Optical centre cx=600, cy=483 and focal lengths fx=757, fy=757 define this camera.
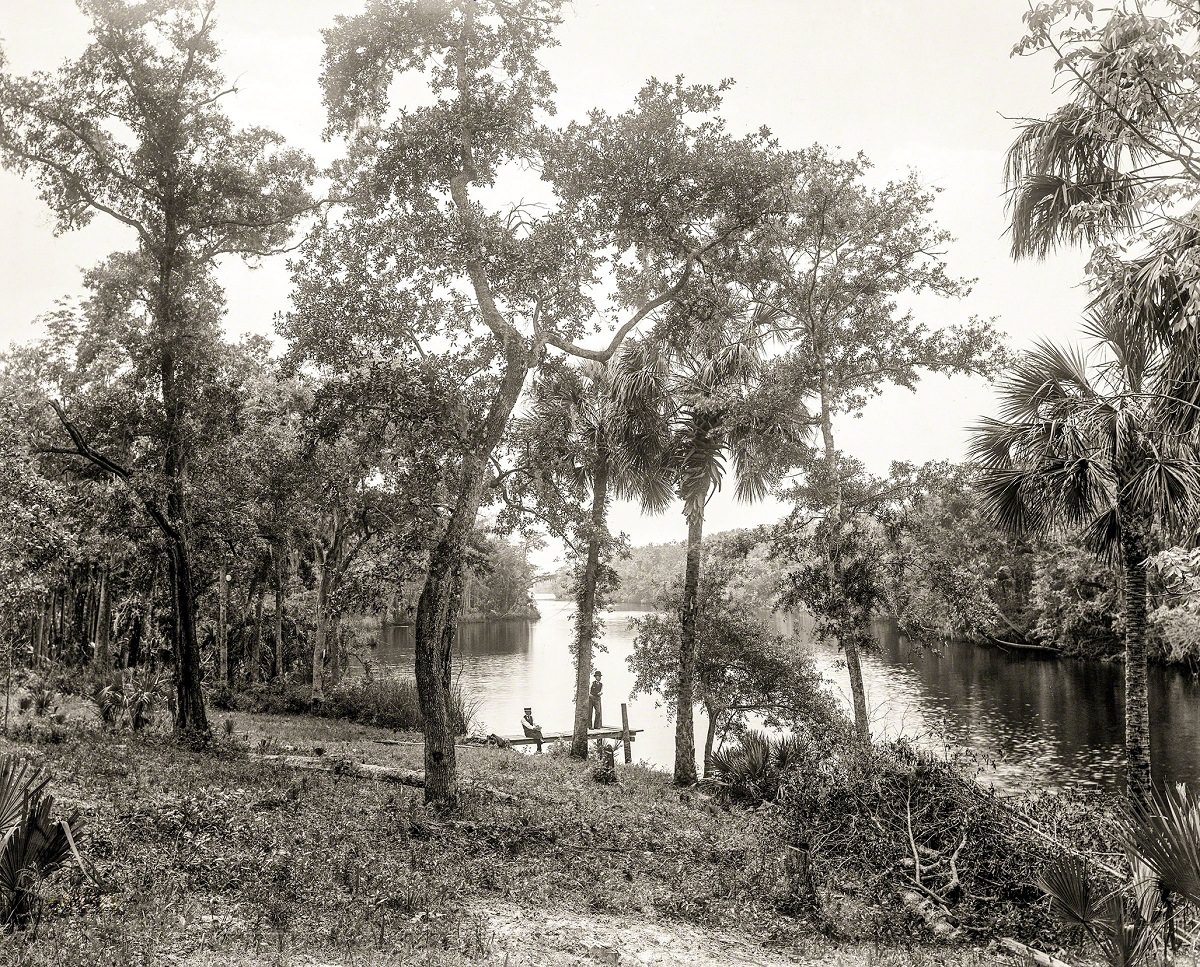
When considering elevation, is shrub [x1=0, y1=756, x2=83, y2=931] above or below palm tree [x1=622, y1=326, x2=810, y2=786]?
below

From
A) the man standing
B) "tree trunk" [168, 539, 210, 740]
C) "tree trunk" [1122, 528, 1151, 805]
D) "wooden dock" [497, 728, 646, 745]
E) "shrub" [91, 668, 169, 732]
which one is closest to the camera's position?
"tree trunk" [1122, 528, 1151, 805]

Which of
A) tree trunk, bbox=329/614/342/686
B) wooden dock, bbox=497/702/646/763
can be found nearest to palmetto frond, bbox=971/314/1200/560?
wooden dock, bbox=497/702/646/763

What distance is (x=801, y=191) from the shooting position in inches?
583

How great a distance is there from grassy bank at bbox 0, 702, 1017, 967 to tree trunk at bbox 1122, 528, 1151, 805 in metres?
5.32

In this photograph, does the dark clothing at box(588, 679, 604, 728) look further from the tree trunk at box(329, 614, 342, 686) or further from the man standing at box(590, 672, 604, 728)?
the tree trunk at box(329, 614, 342, 686)

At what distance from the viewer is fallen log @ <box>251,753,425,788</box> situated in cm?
1191

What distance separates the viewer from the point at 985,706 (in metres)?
31.6

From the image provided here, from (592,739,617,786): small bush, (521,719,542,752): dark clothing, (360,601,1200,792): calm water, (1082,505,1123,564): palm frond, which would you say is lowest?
(360,601,1200,792): calm water

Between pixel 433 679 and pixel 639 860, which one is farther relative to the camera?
pixel 433 679

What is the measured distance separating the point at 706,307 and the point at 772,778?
28.8 ft

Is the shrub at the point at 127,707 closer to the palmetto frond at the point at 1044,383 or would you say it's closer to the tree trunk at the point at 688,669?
the tree trunk at the point at 688,669

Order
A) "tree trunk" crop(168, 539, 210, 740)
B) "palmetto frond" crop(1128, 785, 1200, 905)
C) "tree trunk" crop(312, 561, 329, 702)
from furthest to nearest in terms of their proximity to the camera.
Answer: "tree trunk" crop(312, 561, 329, 702)
"tree trunk" crop(168, 539, 210, 740)
"palmetto frond" crop(1128, 785, 1200, 905)

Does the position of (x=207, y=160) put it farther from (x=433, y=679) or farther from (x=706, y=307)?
(x=433, y=679)

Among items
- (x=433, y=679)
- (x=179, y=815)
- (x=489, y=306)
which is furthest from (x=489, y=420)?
(x=179, y=815)
